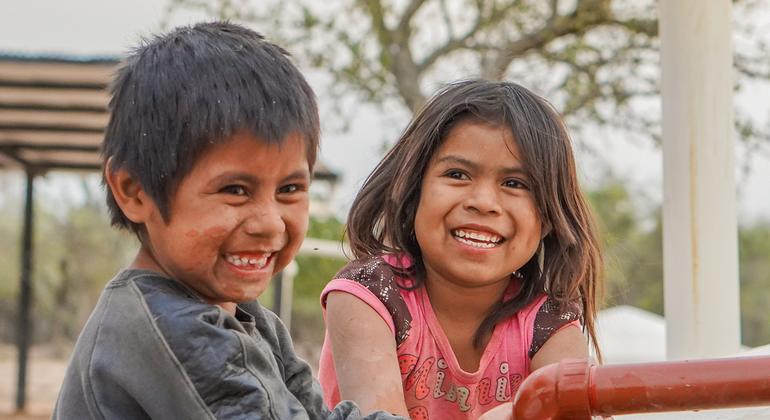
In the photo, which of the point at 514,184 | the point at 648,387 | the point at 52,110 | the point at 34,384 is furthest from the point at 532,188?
the point at 34,384

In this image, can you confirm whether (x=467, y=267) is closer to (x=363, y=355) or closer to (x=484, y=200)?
(x=484, y=200)

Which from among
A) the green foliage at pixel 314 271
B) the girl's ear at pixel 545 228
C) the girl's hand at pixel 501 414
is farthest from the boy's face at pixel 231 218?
the green foliage at pixel 314 271

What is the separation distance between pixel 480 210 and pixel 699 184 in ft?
2.70

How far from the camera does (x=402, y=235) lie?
235 cm

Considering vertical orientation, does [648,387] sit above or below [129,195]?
below

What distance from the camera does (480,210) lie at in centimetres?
212

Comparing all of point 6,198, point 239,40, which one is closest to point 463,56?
point 239,40

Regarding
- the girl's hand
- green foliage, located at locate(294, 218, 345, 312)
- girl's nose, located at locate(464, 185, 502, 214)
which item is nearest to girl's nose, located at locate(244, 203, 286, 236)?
the girl's hand

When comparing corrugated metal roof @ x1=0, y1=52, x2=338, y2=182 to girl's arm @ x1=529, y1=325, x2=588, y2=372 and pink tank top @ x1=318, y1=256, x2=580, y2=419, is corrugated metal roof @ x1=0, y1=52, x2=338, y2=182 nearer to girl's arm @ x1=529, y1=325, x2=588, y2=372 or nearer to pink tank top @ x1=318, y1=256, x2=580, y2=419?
pink tank top @ x1=318, y1=256, x2=580, y2=419

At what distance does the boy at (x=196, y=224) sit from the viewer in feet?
4.54

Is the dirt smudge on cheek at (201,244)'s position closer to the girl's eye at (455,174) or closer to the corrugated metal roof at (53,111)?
the girl's eye at (455,174)

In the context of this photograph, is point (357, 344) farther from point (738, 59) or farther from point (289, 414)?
point (738, 59)

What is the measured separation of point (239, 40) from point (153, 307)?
0.42m

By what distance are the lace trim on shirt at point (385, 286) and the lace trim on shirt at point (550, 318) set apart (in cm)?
27
